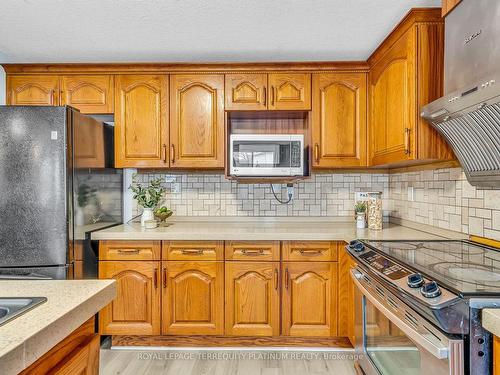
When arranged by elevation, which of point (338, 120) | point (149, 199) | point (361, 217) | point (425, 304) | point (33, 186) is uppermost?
point (338, 120)

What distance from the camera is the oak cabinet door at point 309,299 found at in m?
2.37

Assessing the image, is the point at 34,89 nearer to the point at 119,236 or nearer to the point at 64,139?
the point at 64,139

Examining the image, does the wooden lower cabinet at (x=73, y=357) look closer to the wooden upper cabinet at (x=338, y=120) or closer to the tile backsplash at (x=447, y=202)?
the tile backsplash at (x=447, y=202)

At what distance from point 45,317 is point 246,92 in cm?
224

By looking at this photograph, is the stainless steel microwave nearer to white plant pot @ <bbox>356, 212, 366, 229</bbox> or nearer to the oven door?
white plant pot @ <bbox>356, 212, 366, 229</bbox>

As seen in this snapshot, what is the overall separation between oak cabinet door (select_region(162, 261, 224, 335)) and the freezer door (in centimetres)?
76

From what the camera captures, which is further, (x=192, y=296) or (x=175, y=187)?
(x=175, y=187)

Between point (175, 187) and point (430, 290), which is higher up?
point (175, 187)

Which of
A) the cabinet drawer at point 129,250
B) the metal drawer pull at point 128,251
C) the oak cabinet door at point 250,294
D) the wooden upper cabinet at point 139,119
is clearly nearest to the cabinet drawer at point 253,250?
the oak cabinet door at point 250,294

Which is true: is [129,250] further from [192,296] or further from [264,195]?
[264,195]

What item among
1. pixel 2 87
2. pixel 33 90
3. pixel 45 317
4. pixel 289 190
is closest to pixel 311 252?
pixel 289 190

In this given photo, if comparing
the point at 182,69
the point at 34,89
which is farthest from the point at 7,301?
the point at 34,89

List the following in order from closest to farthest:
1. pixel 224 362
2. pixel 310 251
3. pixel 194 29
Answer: pixel 194 29
pixel 224 362
pixel 310 251

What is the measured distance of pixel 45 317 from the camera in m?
0.76
